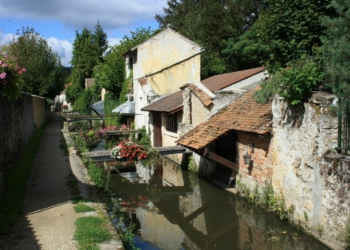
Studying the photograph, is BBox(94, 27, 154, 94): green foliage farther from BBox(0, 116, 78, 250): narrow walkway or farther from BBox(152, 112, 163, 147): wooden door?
BBox(0, 116, 78, 250): narrow walkway

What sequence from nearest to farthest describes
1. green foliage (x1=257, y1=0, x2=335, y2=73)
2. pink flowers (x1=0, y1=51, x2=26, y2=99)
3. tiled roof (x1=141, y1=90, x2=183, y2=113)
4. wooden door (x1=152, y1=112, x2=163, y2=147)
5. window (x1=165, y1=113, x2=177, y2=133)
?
pink flowers (x1=0, y1=51, x2=26, y2=99), green foliage (x1=257, y1=0, x2=335, y2=73), tiled roof (x1=141, y1=90, x2=183, y2=113), window (x1=165, y1=113, x2=177, y2=133), wooden door (x1=152, y1=112, x2=163, y2=147)

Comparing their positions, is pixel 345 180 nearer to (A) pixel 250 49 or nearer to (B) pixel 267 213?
(B) pixel 267 213

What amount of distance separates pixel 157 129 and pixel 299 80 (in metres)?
16.3

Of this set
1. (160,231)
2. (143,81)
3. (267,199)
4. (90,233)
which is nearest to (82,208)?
(90,233)

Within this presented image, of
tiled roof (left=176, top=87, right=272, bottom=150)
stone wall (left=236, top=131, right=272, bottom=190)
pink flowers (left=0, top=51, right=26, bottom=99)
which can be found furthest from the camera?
tiled roof (left=176, top=87, right=272, bottom=150)

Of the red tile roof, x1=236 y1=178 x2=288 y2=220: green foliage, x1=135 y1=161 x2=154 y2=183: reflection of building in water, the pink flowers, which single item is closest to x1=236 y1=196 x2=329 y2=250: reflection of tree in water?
x1=236 y1=178 x2=288 y2=220: green foliage

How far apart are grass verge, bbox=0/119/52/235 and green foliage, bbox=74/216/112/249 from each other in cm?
147

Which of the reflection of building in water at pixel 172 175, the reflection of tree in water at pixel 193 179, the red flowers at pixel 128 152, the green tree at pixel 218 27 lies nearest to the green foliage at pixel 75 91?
the green tree at pixel 218 27

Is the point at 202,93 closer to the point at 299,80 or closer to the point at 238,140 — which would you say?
the point at 238,140

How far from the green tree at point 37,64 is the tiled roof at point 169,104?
21.0m

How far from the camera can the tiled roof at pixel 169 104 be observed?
19703 mm

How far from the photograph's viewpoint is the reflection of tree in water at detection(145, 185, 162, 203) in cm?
1395

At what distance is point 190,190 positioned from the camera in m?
15.0

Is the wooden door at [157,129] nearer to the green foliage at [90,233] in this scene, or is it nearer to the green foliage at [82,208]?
the green foliage at [82,208]
